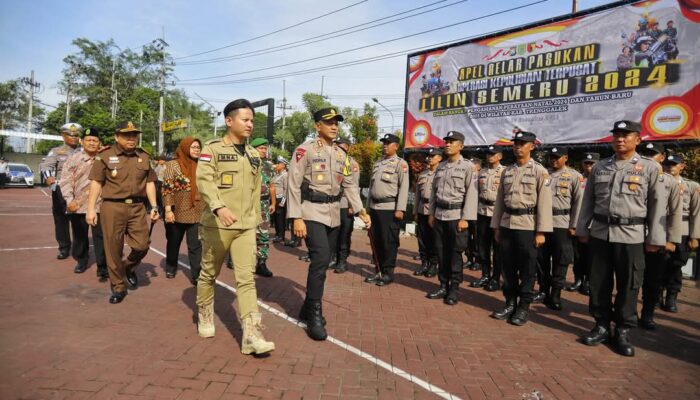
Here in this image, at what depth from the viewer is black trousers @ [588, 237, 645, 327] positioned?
398cm

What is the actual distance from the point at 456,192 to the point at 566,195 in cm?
191

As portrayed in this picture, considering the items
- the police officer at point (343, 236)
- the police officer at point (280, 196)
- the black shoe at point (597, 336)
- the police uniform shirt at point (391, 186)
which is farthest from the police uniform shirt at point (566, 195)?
the police officer at point (280, 196)

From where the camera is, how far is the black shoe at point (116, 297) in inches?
186

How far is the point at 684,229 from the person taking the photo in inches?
218

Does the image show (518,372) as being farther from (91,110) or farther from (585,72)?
(91,110)

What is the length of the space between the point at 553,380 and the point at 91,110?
53.1 meters

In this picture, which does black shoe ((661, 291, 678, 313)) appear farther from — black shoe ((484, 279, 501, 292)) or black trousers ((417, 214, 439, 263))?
black trousers ((417, 214, 439, 263))

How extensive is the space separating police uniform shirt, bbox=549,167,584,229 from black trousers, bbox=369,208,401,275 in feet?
7.45

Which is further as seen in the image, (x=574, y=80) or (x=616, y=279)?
(x=574, y=80)

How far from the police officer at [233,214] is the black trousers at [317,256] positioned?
1.80 ft

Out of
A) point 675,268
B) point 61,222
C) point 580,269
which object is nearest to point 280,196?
point 61,222

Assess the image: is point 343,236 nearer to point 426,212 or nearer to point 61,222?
point 426,212

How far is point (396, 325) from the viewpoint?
14.6 ft

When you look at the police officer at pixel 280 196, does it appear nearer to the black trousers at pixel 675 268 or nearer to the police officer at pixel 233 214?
the police officer at pixel 233 214
